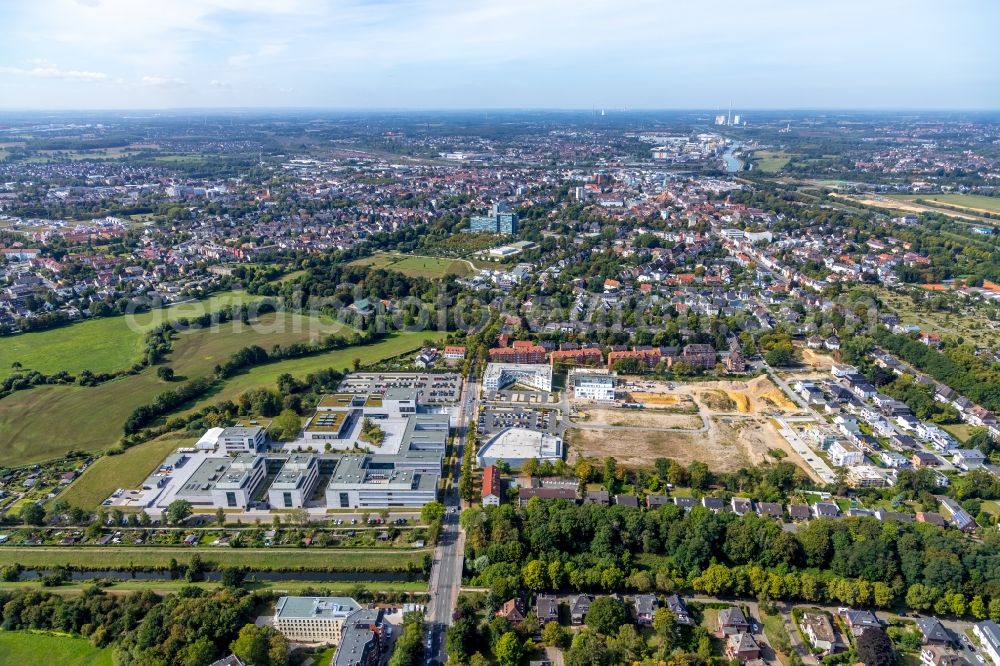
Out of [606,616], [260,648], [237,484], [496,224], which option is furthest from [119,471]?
[496,224]

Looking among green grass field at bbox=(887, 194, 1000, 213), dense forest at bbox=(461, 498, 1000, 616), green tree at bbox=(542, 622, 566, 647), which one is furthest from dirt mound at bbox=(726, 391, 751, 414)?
green grass field at bbox=(887, 194, 1000, 213)

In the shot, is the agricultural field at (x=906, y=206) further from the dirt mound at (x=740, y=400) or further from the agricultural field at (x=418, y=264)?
the agricultural field at (x=418, y=264)

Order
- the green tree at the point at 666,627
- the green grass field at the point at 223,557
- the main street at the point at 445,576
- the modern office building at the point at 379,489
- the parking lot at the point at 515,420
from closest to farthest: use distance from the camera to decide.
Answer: the green tree at the point at 666,627
the main street at the point at 445,576
the green grass field at the point at 223,557
the modern office building at the point at 379,489
the parking lot at the point at 515,420

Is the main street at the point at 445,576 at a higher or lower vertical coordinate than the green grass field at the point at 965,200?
lower

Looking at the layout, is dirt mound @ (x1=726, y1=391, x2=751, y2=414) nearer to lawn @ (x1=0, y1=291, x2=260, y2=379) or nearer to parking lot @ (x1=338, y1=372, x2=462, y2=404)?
parking lot @ (x1=338, y1=372, x2=462, y2=404)

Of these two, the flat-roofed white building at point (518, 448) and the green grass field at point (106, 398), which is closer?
the flat-roofed white building at point (518, 448)

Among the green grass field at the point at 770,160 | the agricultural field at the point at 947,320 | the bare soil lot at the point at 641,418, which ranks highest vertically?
the green grass field at the point at 770,160

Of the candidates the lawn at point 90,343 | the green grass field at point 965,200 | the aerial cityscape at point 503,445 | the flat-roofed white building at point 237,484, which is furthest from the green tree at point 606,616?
the green grass field at point 965,200
